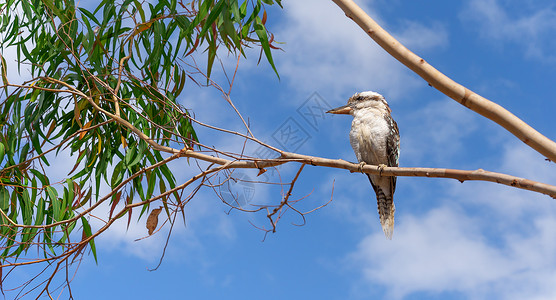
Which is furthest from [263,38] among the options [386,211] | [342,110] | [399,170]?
[386,211]

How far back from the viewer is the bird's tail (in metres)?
3.39

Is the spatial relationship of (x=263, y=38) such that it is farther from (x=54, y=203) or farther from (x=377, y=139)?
(x=54, y=203)

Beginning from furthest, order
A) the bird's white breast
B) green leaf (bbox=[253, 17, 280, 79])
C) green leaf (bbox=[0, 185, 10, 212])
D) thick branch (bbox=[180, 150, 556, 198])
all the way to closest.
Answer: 1. green leaf (bbox=[0, 185, 10, 212])
2. the bird's white breast
3. green leaf (bbox=[253, 17, 280, 79])
4. thick branch (bbox=[180, 150, 556, 198])

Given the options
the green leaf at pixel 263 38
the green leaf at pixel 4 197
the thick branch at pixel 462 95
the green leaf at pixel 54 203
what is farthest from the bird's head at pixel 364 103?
the green leaf at pixel 4 197

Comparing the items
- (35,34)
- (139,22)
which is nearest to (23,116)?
(35,34)

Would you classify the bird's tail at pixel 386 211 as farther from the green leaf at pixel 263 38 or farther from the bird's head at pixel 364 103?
the green leaf at pixel 263 38

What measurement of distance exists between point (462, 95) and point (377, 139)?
145 centimetres

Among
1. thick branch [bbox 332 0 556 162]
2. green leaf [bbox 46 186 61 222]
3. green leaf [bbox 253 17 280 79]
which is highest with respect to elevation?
green leaf [bbox 253 17 280 79]

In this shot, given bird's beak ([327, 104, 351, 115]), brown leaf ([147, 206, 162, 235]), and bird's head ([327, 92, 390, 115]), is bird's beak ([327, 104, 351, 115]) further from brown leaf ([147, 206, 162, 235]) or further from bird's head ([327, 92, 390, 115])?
brown leaf ([147, 206, 162, 235])

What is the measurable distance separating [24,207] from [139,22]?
4.89 ft

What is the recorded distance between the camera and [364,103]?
344 centimetres

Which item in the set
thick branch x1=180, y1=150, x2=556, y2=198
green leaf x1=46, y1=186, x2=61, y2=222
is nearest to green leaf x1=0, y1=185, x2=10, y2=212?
green leaf x1=46, y1=186, x2=61, y2=222

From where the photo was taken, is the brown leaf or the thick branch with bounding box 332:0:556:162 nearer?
the thick branch with bounding box 332:0:556:162

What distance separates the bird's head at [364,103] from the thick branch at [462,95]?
1468mm
